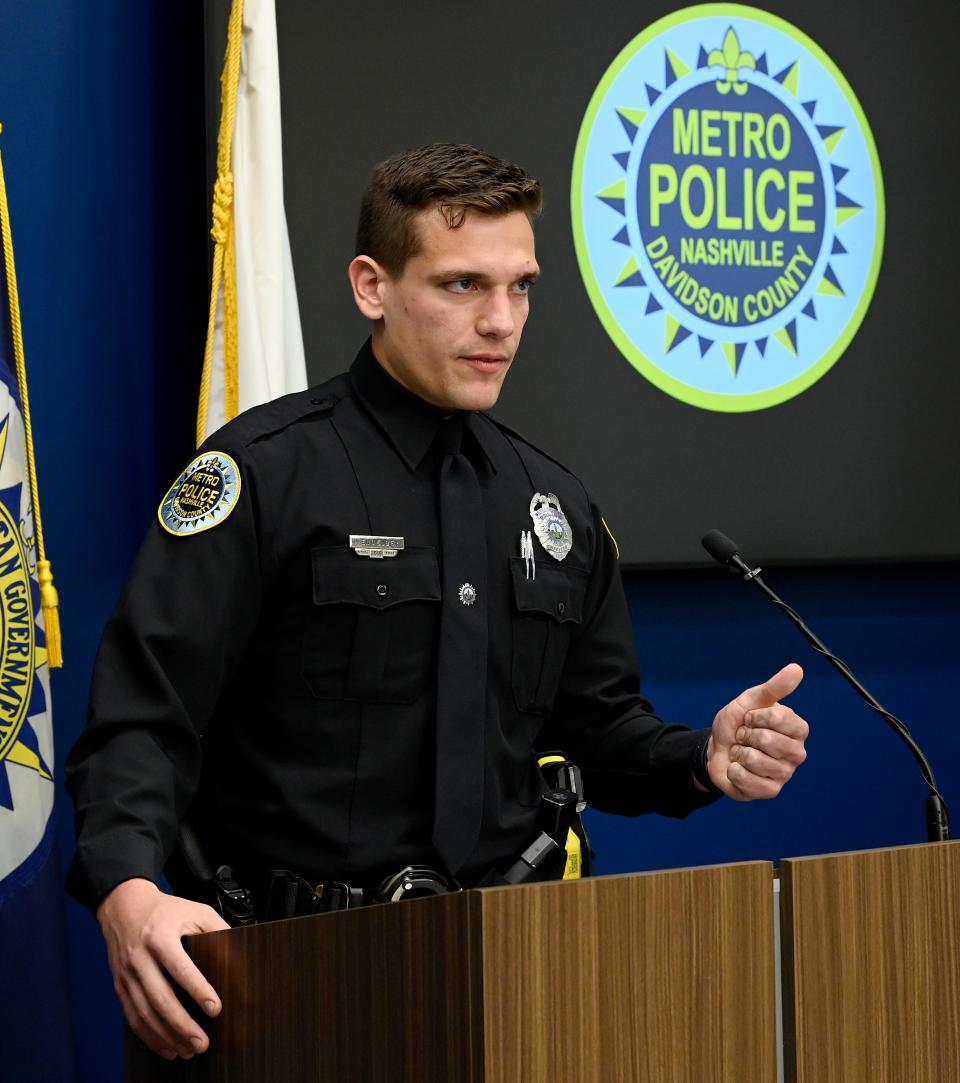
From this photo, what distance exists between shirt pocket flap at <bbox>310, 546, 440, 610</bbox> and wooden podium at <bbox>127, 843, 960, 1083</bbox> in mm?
469

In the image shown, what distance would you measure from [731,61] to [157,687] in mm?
1817

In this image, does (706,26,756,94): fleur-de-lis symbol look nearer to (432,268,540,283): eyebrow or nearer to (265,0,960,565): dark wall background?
(265,0,960,565): dark wall background

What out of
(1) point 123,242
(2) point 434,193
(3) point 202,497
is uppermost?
(1) point 123,242

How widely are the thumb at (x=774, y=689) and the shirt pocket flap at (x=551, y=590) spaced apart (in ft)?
0.96

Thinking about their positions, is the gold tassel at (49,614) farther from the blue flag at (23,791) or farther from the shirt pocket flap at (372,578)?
the shirt pocket flap at (372,578)

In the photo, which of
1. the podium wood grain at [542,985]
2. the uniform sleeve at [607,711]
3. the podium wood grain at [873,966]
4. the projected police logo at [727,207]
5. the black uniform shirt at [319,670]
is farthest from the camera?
the projected police logo at [727,207]

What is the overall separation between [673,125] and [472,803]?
1.56 metres

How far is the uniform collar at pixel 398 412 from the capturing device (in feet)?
5.43

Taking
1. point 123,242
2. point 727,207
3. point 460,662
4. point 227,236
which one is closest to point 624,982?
point 460,662

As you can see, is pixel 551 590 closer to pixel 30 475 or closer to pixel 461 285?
pixel 461 285

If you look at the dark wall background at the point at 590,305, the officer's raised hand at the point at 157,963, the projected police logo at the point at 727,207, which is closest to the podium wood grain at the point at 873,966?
the officer's raised hand at the point at 157,963

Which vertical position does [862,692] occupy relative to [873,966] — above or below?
above

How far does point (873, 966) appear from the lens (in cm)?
106

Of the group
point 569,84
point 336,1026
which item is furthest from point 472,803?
point 569,84
